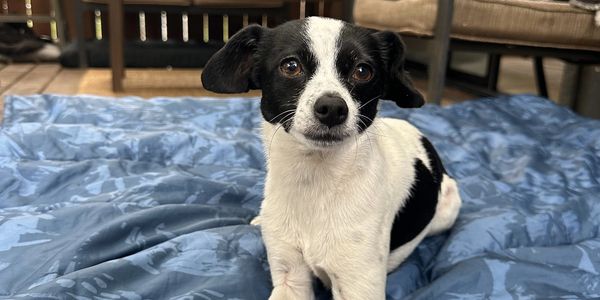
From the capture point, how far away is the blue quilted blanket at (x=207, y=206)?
113cm

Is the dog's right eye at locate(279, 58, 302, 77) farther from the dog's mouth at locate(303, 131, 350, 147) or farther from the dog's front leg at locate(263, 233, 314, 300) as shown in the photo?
the dog's front leg at locate(263, 233, 314, 300)

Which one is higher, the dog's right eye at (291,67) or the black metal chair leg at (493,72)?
the dog's right eye at (291,67)

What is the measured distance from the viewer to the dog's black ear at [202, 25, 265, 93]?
1.10 m

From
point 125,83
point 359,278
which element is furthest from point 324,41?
point 125,83

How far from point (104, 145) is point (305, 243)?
44.1 inches

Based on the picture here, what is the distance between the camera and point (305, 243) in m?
1.04

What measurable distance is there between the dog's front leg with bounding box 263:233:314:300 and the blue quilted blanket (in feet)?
0.24

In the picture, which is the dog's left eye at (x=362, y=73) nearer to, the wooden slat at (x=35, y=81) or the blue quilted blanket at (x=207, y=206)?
the blue quilted blanket at (x=207, y=206)

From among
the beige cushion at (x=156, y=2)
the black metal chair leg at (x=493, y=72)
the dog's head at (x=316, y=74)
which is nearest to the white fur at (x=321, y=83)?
the dog's head at (x=316, y=74)

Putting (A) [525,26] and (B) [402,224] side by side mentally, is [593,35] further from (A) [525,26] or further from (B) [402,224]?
(B) [402,224]

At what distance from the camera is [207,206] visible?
1.46m

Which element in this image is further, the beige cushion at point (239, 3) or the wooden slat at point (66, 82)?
the beige cushion at point (239, 3)

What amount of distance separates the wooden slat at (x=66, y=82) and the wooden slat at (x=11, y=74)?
0.24 meters

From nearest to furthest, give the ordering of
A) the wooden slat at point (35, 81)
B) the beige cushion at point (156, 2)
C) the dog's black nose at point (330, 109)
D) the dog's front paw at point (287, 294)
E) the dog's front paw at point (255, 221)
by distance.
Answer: the dog's black nose at point (330, 109)
the dog's front paw at point (287, 294)
the dog's front paw at point (255, 221)
the wooden slat at point (35, 81)
the beige cushion at point (156, 2)
